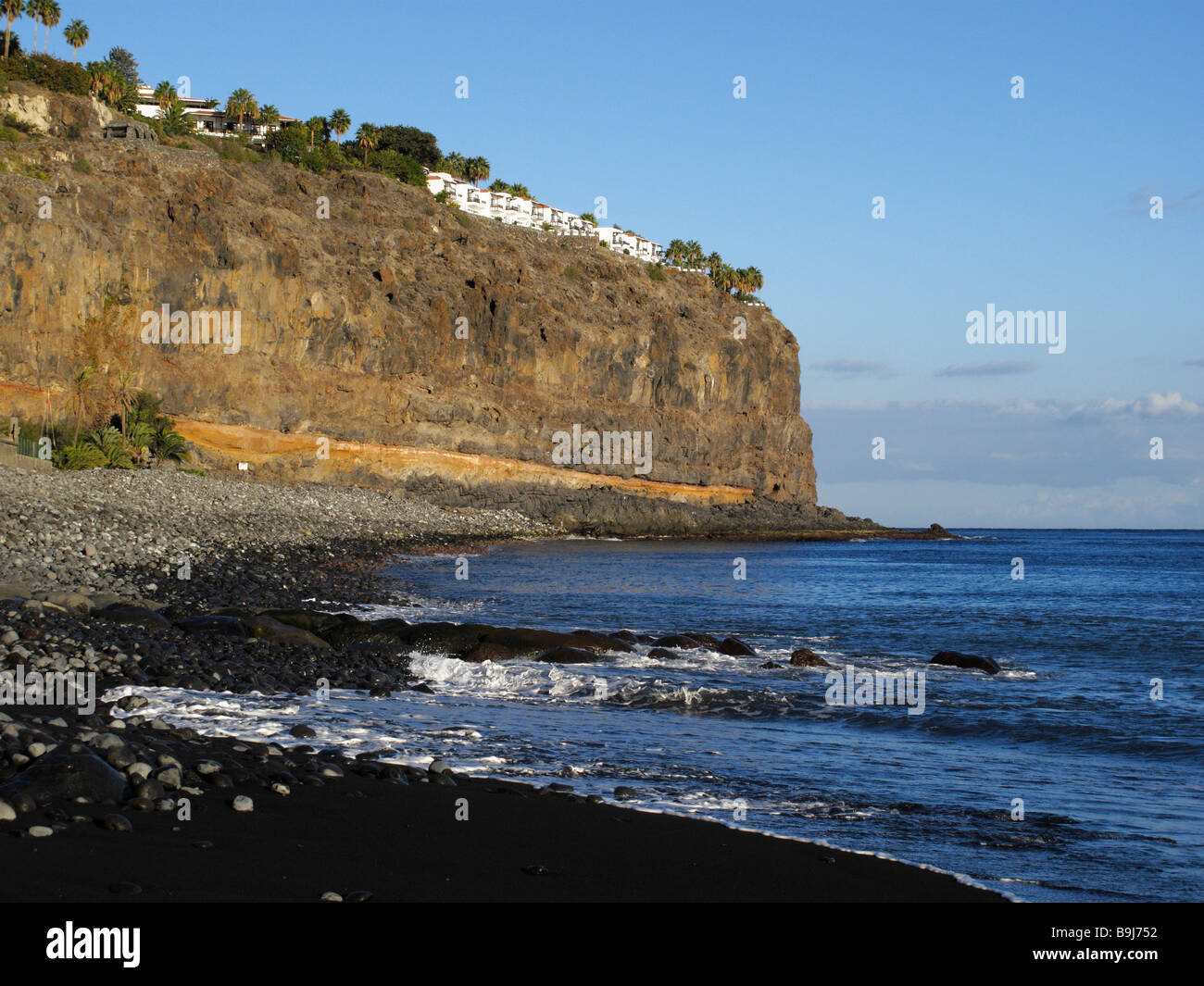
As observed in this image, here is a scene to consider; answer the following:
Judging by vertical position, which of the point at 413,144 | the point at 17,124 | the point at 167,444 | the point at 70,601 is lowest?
the point at 70,601

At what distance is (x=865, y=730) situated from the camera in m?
12.6

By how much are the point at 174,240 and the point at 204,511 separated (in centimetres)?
2928

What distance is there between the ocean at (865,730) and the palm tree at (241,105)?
3506 inches

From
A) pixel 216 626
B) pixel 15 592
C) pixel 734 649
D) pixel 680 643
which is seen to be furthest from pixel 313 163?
pixel 734 649

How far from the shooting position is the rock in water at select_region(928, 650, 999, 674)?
59.4ft

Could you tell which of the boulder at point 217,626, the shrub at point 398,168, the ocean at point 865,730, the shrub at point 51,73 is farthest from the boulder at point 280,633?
the shrub at point 398,168

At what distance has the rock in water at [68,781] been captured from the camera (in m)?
6.67

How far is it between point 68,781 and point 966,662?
51.4ft

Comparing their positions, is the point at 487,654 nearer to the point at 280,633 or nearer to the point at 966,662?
the point at 280,633

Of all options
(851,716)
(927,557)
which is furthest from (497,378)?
(851,716)

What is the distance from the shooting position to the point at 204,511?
37094mm

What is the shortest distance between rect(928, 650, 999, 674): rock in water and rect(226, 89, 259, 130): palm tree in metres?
101
